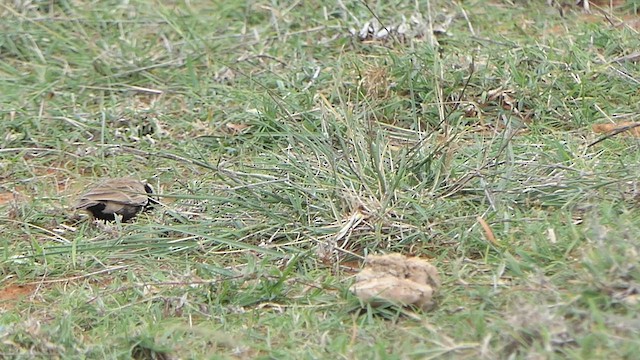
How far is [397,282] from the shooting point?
10.1 feet

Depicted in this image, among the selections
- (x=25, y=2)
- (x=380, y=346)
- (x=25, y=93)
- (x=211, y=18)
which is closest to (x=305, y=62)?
(x=211, y=18)

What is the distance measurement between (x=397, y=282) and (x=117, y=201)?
1280 millimetres

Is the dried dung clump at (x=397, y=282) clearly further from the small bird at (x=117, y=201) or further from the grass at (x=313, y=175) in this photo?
the small bird at (x=117, y=201)

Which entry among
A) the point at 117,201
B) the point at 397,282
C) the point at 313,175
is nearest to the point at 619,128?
the point at 313,175

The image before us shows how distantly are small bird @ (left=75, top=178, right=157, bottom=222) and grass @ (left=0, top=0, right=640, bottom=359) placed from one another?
0.06 m

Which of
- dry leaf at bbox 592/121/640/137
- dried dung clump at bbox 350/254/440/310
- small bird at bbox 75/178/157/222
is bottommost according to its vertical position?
small bird at bbox 75/178/157/222

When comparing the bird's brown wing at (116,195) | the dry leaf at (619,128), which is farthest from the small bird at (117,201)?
the dry leaf at (619,128)

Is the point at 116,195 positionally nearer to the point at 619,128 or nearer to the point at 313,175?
the point at 313,175

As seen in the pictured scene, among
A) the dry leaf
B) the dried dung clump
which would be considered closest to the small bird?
the dried dung clump

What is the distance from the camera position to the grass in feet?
9.98

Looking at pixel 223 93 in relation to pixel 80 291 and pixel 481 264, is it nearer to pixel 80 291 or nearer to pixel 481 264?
pixel 80 291

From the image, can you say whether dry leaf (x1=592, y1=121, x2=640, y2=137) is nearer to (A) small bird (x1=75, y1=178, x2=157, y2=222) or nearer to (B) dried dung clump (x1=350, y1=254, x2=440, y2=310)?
(B) dried dung clump (x1=350, y1=254, x2=440, y2=310)

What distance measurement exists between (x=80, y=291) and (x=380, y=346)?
104 centimetres

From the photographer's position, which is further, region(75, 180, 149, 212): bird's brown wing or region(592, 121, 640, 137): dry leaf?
region(592, 121, 640, 137): dry leaf
